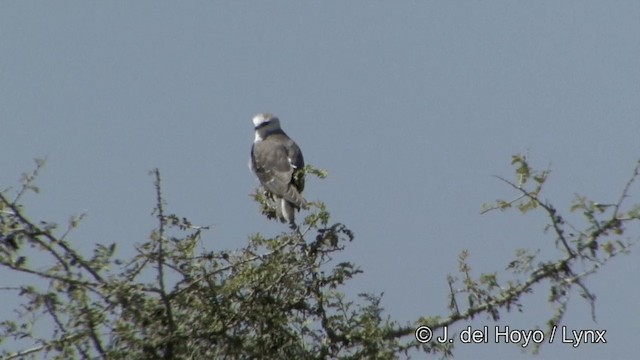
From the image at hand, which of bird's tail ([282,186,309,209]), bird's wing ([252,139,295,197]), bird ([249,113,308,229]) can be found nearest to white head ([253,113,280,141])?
bird ([249,113,308,229])

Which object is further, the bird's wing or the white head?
the white head

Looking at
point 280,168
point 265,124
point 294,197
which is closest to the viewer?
point 294,197

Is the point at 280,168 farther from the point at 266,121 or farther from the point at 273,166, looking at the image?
the point at 266,121

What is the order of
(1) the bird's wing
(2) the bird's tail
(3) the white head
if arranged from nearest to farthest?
(2) the bird's tail → (1) the bird's wing → (3) the white head

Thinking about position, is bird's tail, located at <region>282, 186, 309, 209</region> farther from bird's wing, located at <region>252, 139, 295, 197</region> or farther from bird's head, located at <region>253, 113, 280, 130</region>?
bird's head, located at <region>253, 113, 280, 130</region>

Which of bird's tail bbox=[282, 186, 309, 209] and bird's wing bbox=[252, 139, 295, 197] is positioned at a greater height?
bird's wing bbox=[252, 139, 295, 197]

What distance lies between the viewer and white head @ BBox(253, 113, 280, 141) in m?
11.5

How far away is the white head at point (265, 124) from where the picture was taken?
37.7 feet

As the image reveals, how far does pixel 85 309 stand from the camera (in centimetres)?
418

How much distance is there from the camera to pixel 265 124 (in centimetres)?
1167

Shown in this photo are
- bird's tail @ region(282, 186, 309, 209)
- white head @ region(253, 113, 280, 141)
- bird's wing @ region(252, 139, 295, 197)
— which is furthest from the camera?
white head @ region(253, 113, 280, 141)

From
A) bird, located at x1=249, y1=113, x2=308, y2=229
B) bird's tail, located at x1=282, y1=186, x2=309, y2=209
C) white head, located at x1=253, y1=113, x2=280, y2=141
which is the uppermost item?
white head, located at x1=253, y1=113, x2=280, y2=141

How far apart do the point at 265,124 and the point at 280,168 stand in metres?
2.61

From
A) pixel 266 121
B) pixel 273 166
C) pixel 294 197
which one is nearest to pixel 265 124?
pixel 266 121
